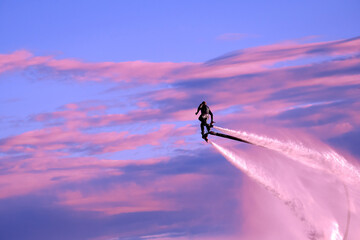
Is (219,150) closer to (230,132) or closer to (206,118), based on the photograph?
(230,132)

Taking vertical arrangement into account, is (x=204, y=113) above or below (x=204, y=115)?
above

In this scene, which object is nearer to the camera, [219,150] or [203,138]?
[203,138]

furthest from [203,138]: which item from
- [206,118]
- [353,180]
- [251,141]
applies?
[353,180]

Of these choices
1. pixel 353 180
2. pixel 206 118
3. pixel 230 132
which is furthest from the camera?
pixel 353 180

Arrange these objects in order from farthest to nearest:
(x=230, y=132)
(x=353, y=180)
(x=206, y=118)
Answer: (x=353, y=180) < (x=230, y=132) < (x=206, y=118)

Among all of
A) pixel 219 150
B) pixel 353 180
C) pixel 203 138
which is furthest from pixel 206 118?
pixel 353 180

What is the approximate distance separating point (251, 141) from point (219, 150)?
17.5 feet

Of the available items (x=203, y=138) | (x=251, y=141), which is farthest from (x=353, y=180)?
(x=203, y=138)

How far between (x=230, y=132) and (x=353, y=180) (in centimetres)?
3994

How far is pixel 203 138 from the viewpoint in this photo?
354 ft

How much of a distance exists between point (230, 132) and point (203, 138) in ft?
28.9

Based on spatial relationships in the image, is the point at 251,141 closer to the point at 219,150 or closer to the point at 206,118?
the point at 219,150

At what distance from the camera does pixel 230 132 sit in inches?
4547

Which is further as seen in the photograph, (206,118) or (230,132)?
(230,132)
